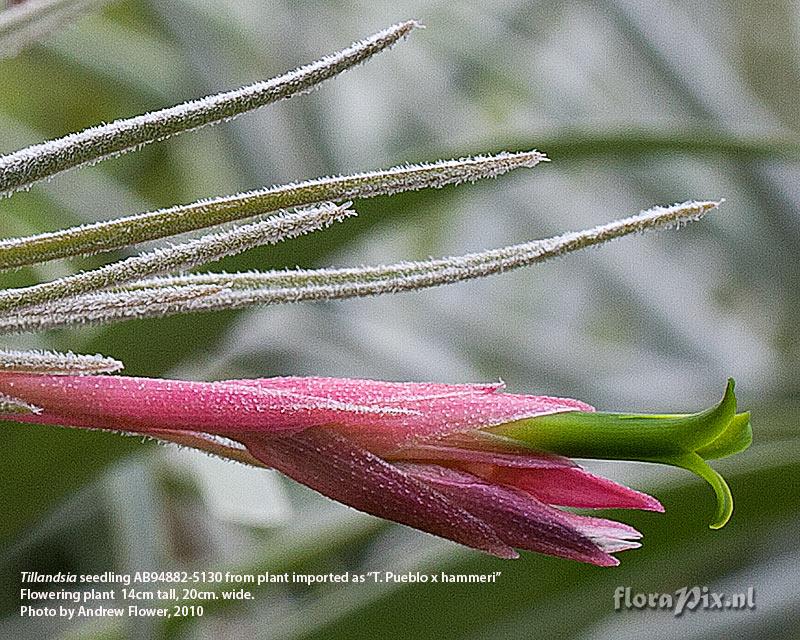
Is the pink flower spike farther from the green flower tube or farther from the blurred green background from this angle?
the blurred green background

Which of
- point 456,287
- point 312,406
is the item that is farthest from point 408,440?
point 456,287

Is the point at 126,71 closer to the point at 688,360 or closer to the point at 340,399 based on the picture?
the point at 688,360

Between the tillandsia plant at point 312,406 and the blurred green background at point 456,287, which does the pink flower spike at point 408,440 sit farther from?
the blurred green background at point 456,287

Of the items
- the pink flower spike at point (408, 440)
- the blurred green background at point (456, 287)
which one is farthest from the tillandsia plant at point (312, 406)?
the blurred green background at point (456, 287)

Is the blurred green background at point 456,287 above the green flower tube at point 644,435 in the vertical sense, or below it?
above

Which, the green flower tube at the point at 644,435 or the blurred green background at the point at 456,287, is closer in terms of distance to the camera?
the green flower tube at the point at 644,435

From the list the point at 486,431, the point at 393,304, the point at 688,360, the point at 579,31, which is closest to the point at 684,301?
the point at 688,360

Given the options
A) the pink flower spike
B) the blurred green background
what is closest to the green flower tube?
the pink flower spike
